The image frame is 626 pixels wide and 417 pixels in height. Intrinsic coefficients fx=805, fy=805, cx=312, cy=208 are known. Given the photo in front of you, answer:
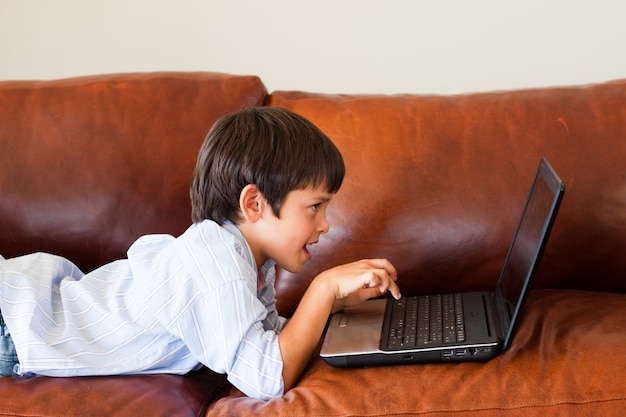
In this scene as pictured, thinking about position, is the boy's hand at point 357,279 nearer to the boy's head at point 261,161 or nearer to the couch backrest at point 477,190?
the boy's head at point 261,161

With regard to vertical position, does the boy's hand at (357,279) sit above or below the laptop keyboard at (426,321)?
above

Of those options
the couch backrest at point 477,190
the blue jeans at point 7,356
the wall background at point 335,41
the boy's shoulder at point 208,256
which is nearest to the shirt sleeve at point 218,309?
the boy's shoulder at point 208,256

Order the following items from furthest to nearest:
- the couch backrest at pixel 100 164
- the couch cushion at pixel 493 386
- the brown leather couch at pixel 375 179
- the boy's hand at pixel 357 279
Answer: the couch backrest at pixel 100 164 → the brown leather couch at pixel 375 179 → the boy's hand at pixel 357 279 → the couch cushion at pixel 493 386

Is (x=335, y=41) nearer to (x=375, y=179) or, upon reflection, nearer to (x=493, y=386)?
(x=375, y=179)

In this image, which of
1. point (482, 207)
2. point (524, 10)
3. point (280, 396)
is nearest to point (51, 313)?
point (280, 396)

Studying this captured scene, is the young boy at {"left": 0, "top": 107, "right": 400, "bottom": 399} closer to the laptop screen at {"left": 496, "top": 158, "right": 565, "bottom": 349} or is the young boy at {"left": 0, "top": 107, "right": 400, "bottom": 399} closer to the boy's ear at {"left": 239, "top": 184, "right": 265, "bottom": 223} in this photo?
the boy's ear at {"left": 239, "top": 184, "right": 265, "bottom": 223}

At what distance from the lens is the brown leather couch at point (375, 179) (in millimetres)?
1578

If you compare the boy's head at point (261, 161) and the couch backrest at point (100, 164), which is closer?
the boy's head at point (261, 161)

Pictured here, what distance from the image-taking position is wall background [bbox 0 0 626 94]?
6.82 feet

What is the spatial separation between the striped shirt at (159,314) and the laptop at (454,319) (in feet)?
0.42

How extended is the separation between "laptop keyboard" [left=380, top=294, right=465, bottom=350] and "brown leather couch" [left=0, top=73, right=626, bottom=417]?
0.11 m

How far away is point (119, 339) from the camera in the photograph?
1.37 metres

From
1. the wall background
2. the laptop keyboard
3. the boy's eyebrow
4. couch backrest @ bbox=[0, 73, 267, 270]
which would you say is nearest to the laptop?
the laptop keyboard

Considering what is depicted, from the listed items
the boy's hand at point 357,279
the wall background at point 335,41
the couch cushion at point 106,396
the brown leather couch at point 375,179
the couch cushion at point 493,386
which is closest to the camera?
the couch cushion at point 493,386
